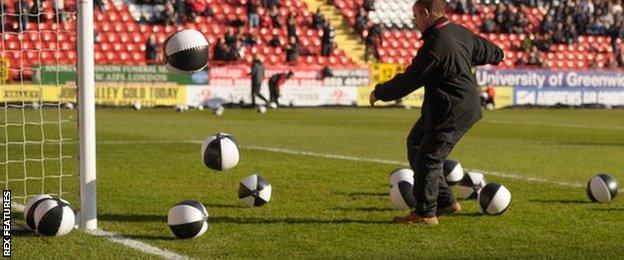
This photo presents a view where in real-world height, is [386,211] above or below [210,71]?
above

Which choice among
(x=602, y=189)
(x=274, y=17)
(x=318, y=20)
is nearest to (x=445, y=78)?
(x=602, y=189)

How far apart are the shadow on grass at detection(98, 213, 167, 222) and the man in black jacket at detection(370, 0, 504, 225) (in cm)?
196

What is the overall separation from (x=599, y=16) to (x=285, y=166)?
36.7 metres

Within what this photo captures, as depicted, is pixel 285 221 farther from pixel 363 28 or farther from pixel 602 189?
pixel 363 28

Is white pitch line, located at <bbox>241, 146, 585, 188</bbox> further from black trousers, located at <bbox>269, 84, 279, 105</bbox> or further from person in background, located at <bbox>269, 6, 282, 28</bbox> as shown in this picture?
person in background, located at <bbox>269, 6, 282, 28</bbox>

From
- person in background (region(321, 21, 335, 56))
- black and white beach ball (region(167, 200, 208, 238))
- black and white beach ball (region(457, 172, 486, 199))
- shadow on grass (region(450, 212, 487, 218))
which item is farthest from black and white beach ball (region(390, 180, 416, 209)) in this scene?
person in background (region(321, 21, 335, 56))

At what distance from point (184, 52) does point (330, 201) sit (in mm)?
2548

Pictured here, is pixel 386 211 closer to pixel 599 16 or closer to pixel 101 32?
pixel 101 32

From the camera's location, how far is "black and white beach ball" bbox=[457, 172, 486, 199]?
33.7ft

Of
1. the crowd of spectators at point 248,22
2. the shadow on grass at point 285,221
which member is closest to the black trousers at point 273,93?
the crowd of spectators at point 248,22

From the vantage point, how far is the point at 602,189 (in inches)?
397

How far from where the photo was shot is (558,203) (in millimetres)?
10180

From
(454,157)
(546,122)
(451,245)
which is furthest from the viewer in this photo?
(546,122)

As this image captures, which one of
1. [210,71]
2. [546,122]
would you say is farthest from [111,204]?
[210,71]
